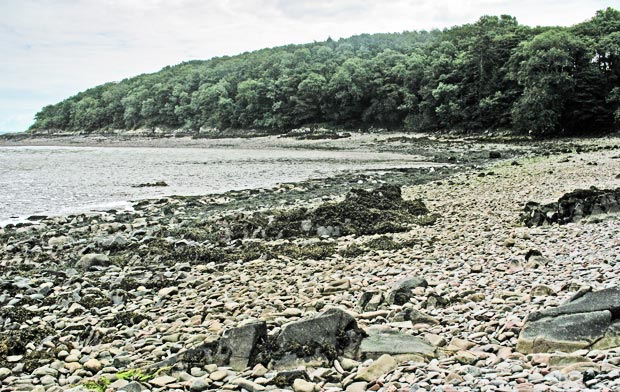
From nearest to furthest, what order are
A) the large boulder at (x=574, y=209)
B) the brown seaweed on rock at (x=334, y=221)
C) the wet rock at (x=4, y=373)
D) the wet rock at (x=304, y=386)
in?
1. the wet rock at (x=304, y=386)
2. the wet rock at (x=4, y=373)
3. the large boulder at (x=574, y=209)
4. the brown seaweed on rock at (x=334, y=221)

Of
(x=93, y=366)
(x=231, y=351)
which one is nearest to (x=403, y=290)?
(x=231, y=351)

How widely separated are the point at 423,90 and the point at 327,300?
6797 centimetres

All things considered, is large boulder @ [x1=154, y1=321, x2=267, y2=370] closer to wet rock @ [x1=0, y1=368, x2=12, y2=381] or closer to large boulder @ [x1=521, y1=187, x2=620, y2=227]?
wet rock @ [x1=0, y1=368, x2=12, y2=381]

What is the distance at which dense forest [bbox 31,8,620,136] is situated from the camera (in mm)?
49125

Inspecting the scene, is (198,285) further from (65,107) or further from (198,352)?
(65,107)

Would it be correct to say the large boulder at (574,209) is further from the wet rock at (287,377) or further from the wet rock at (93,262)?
the wet rock at (93,262)

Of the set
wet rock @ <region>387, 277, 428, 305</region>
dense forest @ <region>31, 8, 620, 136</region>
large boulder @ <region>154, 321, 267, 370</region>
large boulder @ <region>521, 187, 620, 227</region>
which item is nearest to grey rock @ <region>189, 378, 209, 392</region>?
large boulder @ <region>154, 321, 267, 370</region>

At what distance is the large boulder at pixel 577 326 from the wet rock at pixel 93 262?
897 cm

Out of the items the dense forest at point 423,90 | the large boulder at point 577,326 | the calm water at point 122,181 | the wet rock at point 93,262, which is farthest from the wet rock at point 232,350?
the dense forest at point 423,90

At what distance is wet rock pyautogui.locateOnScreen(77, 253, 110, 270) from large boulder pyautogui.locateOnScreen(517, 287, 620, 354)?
8.97 metres

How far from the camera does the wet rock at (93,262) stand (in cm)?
1110

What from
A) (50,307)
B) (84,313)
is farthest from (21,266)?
(84,313)

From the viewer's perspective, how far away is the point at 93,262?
36.8ft

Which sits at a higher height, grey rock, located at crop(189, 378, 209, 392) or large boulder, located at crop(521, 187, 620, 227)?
large boulder, located at crop(521, 187, 620, 227)
